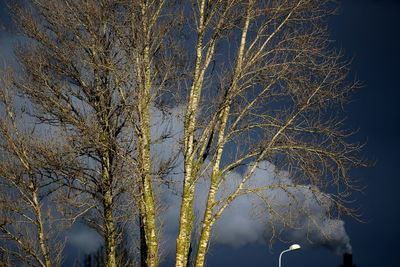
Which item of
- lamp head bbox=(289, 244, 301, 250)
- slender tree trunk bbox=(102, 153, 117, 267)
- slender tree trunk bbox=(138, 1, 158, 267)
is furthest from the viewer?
lamp head bbox=(289, 244, 301, 250)

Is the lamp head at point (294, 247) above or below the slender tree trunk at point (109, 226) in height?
above

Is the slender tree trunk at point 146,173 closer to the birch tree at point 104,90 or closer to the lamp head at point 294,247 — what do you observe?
the birch tree at point 104,90

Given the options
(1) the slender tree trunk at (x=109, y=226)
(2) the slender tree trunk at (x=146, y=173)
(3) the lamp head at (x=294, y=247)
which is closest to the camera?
(2) the slender tree trunk at (x=146, y=173)

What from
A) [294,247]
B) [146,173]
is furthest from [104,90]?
[294,247]

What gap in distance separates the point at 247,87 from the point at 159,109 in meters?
2.99

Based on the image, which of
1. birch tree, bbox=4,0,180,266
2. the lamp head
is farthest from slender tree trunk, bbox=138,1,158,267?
the lamp head

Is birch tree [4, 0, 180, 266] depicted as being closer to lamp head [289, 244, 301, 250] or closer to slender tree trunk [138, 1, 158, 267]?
slender tree trunk [138, 1, 158, 267]

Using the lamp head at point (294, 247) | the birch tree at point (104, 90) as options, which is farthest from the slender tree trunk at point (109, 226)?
the lamp head at point (294, 247)

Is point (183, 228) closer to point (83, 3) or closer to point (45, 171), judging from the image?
point (45, 171)

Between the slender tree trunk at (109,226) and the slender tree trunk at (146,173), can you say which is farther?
the slender tree trunk at (109,226)

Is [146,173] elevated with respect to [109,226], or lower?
Result: elevated

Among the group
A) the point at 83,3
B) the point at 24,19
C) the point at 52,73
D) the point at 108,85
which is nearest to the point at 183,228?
the point at 108,85

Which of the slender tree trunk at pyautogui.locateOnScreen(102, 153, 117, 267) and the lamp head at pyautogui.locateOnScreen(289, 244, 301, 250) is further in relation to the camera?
the lamp head at pyautogui.locateOnScreen(289, 244, 301, 250)

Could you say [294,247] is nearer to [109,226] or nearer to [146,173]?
[109,226]
